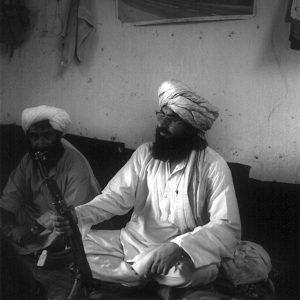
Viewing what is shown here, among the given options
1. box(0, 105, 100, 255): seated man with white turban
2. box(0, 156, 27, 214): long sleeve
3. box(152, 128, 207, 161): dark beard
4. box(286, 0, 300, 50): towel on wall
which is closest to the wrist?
box(0, 105, 100, 255): seated man with white turban

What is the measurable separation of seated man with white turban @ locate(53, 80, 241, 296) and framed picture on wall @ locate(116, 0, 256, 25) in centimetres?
46

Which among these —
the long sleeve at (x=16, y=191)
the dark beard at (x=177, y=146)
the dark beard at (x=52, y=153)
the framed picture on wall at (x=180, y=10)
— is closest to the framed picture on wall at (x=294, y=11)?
the framed picture on wall at (x=180, y=10)

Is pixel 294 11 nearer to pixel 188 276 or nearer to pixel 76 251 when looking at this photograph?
pixel 188 276

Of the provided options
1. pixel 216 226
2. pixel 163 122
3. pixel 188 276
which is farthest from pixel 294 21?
pixel 188 276

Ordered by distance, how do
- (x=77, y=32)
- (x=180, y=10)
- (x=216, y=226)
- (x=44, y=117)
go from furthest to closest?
(x=77, y=32)
(x=180, y=10)
(x=44, y=117)
(x=216, y=226)

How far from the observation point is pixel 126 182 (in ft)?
6.23

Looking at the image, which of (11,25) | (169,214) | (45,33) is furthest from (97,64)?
(169,214)

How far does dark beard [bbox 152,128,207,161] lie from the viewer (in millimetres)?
1817

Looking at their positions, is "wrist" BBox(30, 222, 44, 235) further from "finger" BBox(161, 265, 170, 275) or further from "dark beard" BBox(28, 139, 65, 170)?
"finger" BBox(161, 265, 170, 275)

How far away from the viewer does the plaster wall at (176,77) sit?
6.50 feet

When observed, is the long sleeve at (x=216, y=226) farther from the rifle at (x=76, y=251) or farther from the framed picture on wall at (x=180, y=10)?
the framed picture on wall at (x=180, y=10)

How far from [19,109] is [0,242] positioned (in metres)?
1.64

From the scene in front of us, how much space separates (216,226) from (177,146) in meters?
0.36

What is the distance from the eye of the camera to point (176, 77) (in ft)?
7.06
